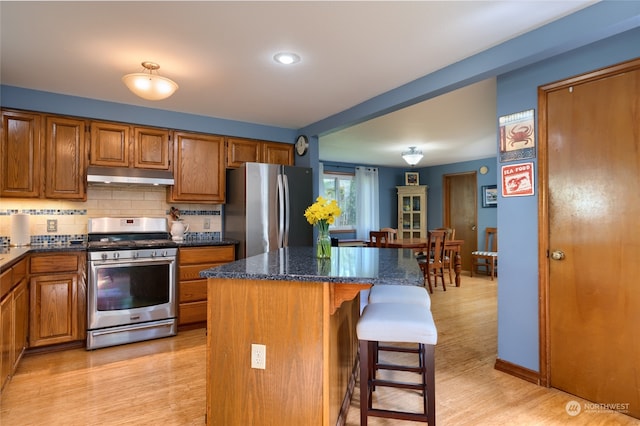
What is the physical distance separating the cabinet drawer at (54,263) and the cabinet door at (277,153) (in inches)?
88.0

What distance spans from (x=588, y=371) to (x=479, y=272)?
16.1ft

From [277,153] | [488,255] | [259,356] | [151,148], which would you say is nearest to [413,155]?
[488,255]

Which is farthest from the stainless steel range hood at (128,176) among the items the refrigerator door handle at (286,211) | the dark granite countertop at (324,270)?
the dark granite countertop at (324,270)

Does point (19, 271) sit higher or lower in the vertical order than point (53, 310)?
higher

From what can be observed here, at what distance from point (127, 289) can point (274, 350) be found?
2217 millimetres

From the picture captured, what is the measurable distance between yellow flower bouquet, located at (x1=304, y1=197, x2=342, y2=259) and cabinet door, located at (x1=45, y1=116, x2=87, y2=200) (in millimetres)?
2579

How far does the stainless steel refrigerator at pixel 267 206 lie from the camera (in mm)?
3750

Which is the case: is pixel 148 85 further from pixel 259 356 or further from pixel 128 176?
pixel 259 356

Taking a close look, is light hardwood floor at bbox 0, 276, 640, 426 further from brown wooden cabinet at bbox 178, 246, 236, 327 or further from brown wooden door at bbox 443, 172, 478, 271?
brown wooden door at bbox 443, 172, 478, 271

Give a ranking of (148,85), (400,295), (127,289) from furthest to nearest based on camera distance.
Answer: (127,289) < (148,85) < (400,295)

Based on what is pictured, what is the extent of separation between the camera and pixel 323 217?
2100 mm

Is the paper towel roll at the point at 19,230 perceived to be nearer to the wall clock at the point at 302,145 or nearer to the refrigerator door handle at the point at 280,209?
the refrigerator door handle at the point at 280,209

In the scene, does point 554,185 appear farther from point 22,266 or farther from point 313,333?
point 22,266

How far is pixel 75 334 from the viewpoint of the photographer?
305 cm
